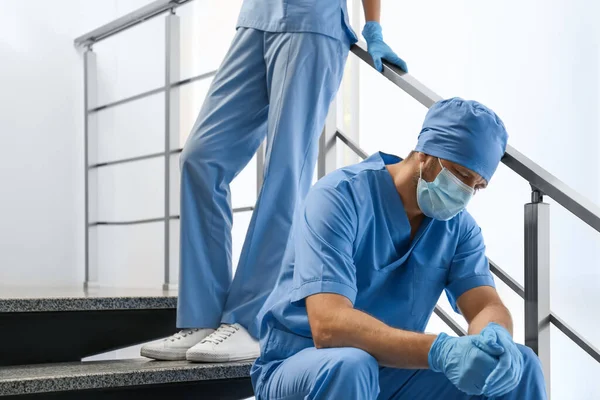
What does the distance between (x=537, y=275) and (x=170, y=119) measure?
1535 millimetres

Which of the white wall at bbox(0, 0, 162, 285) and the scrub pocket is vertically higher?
the white wall at bbox(0, 0, 162, 285)

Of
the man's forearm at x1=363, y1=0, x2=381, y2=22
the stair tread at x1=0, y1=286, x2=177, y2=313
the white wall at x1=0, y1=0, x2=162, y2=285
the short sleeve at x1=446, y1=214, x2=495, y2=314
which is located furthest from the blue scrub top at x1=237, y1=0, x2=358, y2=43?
the white wall at x1=0, y1=0, x2=162, y2=285

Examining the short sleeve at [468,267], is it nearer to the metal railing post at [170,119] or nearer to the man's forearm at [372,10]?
the man's forearm at [372,10]

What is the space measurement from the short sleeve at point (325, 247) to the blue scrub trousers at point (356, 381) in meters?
0.10

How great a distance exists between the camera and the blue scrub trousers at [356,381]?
111 centimetres

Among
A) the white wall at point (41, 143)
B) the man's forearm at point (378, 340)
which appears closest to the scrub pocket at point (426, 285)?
the man's forearm at point (378, 340)

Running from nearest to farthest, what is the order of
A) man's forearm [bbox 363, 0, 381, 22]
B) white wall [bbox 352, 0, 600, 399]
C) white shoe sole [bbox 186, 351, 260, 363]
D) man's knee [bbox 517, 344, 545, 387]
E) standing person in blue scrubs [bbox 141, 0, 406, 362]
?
1. man's knee [bbox 517, 344, 545, 387]
2. white shoe sole [bbox 186, 351, 260, 363]
3. standing person in blue scrubs [bbox 141, 0, 406, 362]
4. man's forearm [bbox 363, 0, 381, 22]
5. white wall [bbox 352, 0, 600, 399]

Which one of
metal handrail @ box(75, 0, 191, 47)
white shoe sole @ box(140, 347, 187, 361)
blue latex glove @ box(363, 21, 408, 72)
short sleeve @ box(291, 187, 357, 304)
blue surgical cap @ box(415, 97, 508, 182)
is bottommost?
white shoe sole @ box(140, 347, 187, 361)

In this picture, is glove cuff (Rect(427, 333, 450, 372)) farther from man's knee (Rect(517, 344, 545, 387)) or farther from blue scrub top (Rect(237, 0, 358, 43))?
blue scrub top (Rect(237, 0, 358, 43))

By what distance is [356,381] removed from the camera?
111cm

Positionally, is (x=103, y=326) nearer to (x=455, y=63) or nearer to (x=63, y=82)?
(x=63, y=82)

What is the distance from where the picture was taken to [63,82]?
3.37 metres

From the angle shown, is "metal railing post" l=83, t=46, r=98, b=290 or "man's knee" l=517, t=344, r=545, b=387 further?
"metal railing post" l=83, t=46, r=98, b=290

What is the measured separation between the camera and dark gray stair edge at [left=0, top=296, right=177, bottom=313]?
1.65 m
